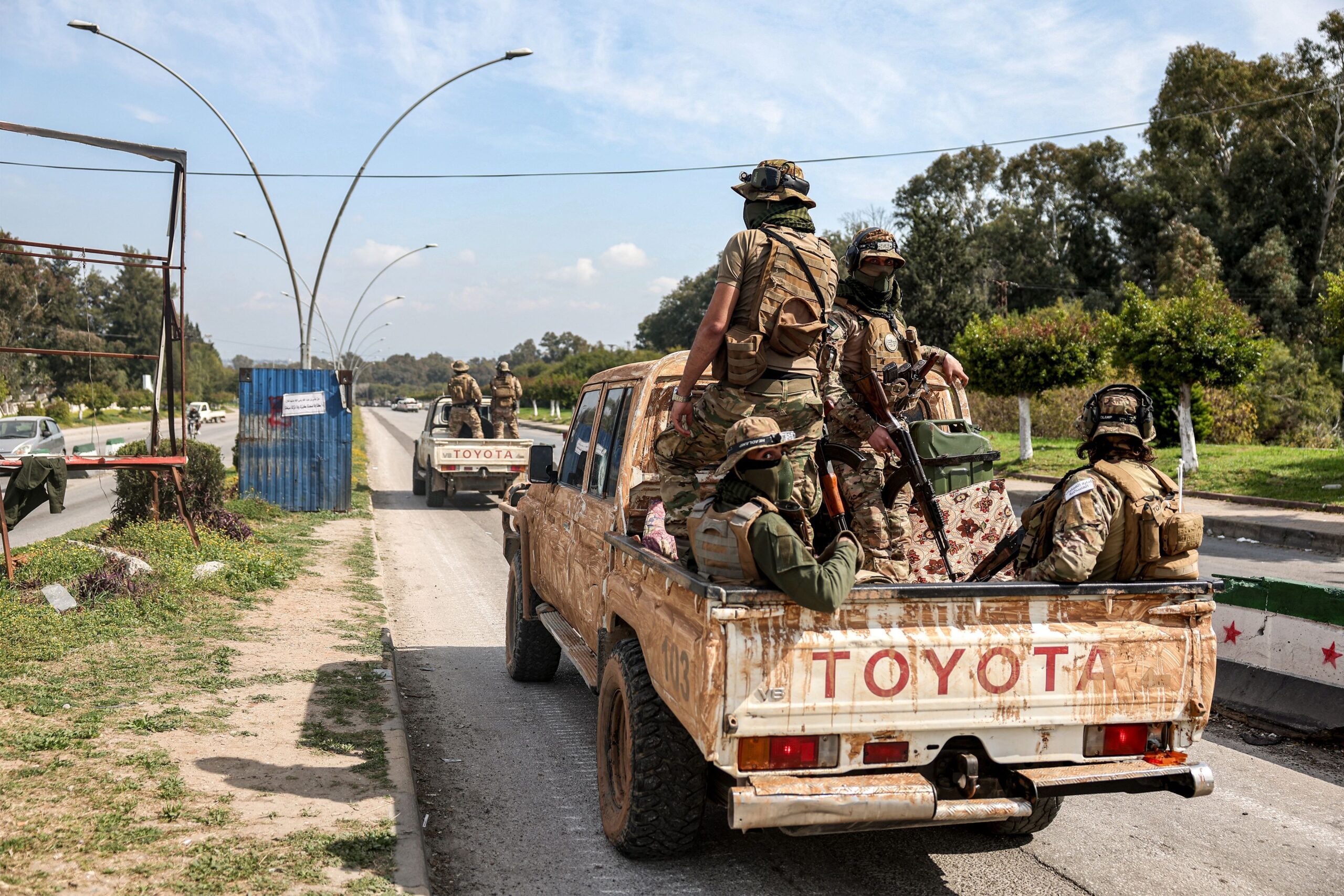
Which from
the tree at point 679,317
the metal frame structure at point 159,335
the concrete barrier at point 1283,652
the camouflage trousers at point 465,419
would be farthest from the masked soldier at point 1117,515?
the tree at point 679,317

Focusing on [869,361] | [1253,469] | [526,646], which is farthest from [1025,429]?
[869,361]

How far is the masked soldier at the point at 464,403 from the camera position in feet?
59.3

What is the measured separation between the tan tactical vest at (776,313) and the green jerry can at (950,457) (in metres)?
0.93

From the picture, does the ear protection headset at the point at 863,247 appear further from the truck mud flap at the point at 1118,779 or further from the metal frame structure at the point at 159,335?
the metal frame structure at the point at 159,335

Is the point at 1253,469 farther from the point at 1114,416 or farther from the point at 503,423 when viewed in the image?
the point at 1114,416

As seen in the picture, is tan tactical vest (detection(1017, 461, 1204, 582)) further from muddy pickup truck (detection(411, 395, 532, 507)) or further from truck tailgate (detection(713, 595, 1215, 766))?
muddy pickup truck (detection(411, 395, 532, 507))

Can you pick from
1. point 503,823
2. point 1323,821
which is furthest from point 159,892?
point 1323,821

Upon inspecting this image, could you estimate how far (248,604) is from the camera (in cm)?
843

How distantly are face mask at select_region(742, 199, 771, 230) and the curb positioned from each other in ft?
9.51

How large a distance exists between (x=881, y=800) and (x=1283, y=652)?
13.1 ft

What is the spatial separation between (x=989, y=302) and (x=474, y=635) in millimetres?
49193

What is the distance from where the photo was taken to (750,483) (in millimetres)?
3549

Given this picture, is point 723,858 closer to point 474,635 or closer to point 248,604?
point 474,635

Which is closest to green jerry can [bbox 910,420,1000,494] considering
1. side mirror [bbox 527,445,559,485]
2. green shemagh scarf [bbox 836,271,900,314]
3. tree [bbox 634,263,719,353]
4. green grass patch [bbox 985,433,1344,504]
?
green shemagh scarf [bbox 836,271,900,314]
